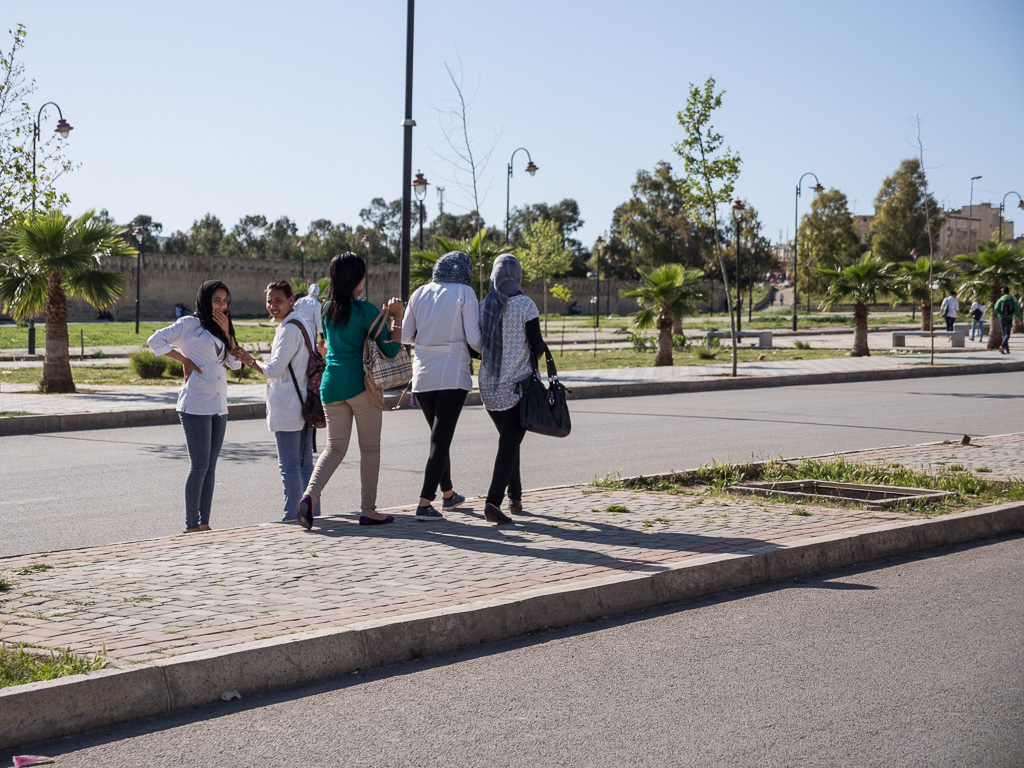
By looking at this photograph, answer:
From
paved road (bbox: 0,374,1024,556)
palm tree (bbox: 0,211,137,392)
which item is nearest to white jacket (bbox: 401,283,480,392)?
paved road (bbox: 0,374,1024,556)

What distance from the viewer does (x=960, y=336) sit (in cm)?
3594

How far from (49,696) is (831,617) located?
354 cm

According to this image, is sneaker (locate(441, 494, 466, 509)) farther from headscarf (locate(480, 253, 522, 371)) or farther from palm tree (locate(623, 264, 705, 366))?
palm tree (locate(623, 264, 705, 366))

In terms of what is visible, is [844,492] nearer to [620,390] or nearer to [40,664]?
[40,664]

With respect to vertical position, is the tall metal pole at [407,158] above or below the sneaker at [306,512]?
above

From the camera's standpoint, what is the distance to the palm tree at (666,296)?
25.9m

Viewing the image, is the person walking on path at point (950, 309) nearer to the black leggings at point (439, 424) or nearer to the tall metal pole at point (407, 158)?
the tall metal pole at point (407, 158)

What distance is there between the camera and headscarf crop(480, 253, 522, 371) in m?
7.54

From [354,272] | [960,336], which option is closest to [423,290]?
[354,272]

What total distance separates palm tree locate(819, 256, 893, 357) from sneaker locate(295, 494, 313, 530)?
24.7m

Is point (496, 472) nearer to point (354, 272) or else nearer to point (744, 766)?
point (354, 272)

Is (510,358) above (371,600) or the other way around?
above

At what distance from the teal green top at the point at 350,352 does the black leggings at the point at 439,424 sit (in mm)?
468

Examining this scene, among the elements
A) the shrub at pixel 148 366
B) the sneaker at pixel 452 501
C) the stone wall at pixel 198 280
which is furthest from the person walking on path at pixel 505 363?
the stone wall at pixel 198 280
